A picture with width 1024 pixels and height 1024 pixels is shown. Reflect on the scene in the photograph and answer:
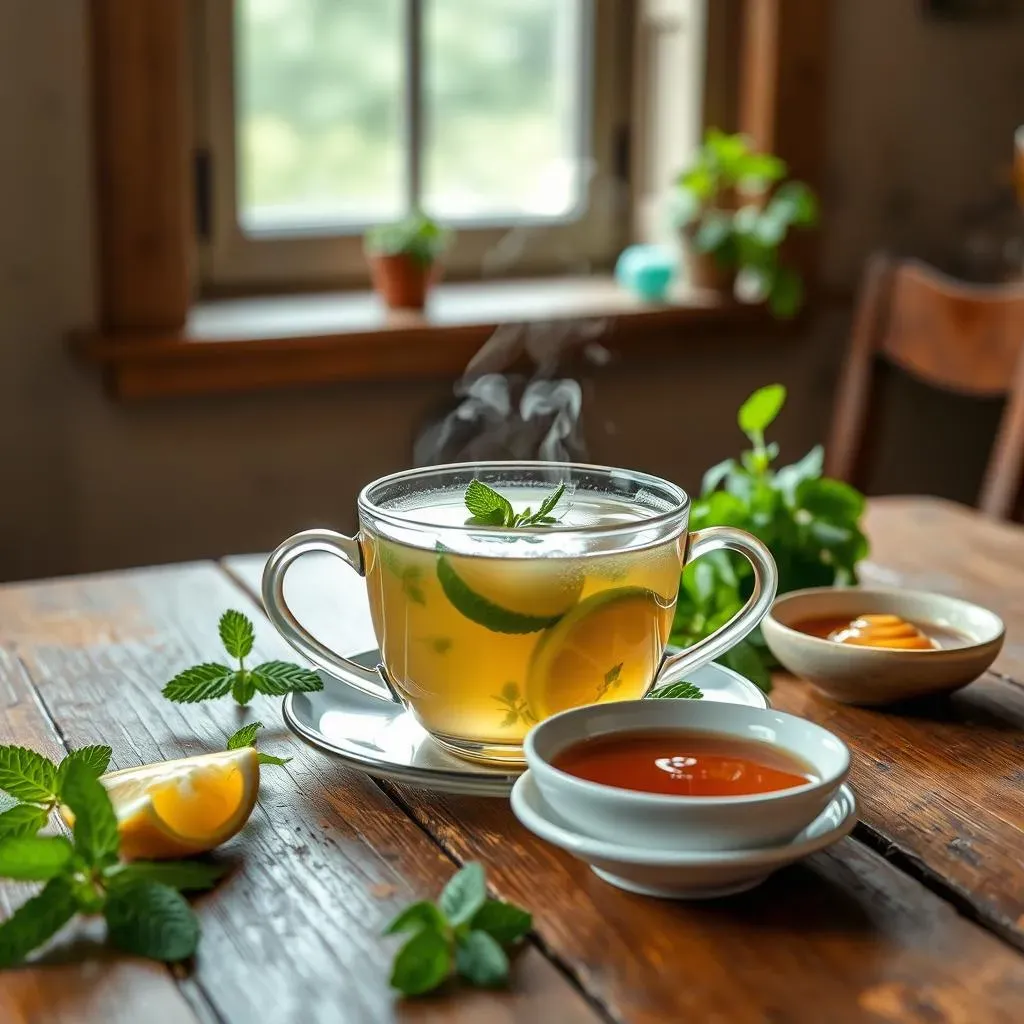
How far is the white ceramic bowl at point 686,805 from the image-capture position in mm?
612

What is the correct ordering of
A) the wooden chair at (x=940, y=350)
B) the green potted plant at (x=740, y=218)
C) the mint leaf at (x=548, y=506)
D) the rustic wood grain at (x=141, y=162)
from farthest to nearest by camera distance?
the green potted plant at (x=740, y=218) < the rustic wood grain at (x=141, y=162) < the wooden chair at (x=940, y=350) < the mint leaf at (x=548, y=506)

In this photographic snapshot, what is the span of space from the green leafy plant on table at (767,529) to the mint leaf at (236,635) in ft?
0.92

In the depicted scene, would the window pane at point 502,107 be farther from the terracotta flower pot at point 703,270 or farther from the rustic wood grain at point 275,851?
the rustic wood grain at point 275,851

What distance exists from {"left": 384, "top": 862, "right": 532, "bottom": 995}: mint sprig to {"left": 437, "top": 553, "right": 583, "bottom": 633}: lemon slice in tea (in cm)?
14

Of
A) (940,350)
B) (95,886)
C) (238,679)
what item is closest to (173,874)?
(95,886)

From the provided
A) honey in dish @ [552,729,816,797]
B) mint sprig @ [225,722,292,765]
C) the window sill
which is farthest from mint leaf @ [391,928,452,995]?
the window sill

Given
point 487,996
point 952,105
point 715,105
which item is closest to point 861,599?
point 487,996

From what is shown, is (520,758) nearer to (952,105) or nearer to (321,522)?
(321,522)

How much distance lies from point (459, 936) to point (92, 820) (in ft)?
0.56

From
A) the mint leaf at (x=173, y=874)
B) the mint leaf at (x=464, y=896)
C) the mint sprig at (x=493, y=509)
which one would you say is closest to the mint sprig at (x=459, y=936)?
the mint leaf at (x=464, y=896)

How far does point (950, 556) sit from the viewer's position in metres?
1.30

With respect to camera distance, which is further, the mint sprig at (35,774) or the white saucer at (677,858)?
the mint sprig at (35,774)

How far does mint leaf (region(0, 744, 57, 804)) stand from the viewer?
0.72 meters

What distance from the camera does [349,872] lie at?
27.2 inches
